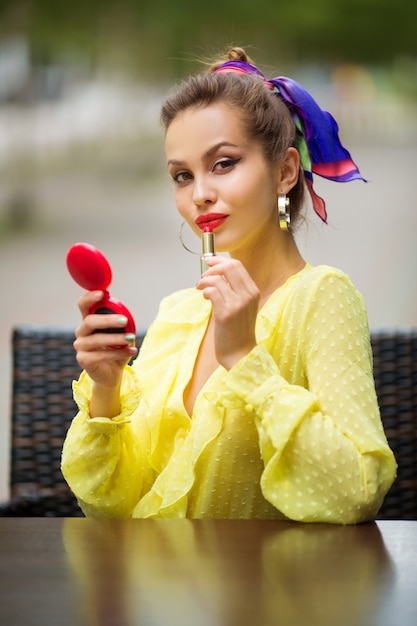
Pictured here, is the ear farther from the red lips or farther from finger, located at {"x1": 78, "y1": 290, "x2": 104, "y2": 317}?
finger, located at {"x1": 78, "y1": 290, "x2": 104, "y2": 317}

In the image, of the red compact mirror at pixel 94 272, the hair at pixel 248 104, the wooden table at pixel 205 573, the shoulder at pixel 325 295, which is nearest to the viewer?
the wooden table at pixel 205 573

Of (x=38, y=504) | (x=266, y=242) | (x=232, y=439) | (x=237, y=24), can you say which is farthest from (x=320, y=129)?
(x=237, y=24)

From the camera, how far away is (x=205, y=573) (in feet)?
2.77

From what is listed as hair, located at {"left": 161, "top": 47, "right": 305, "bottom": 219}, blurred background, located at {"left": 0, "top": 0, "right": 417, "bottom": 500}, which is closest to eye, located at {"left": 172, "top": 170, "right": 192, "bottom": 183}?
hair, located at {"left": 161, "top": 47, "right": 305, "bottom": 219}

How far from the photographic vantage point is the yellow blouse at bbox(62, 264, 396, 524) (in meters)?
1.17

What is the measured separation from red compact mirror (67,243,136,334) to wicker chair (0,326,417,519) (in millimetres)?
597

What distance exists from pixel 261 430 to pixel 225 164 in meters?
0.41

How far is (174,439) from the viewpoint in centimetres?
142

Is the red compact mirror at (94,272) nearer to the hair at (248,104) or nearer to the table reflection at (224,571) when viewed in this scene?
the table reflection at (224,571)

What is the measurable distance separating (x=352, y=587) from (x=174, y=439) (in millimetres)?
643

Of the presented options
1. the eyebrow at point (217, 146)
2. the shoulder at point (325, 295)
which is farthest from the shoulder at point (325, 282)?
the eyebrow at point (217, 146)

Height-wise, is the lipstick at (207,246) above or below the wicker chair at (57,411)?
above

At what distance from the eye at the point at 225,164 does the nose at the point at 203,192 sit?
3 centimetres

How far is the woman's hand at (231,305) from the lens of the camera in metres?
1.17
